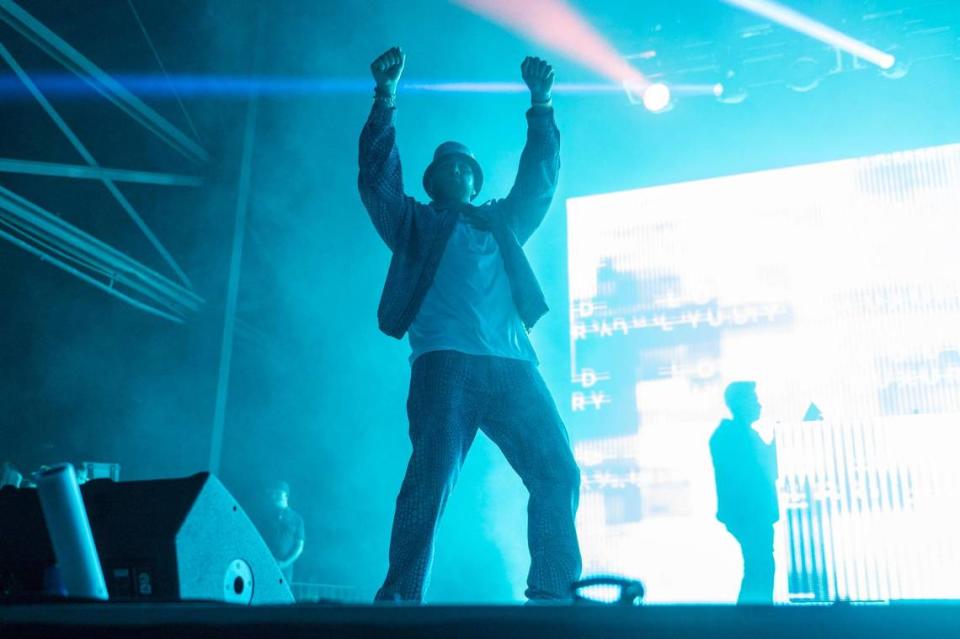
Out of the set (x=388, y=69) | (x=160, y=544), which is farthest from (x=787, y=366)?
(x=160, y=544)

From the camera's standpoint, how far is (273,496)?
5.98m

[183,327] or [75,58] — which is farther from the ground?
[75,58]

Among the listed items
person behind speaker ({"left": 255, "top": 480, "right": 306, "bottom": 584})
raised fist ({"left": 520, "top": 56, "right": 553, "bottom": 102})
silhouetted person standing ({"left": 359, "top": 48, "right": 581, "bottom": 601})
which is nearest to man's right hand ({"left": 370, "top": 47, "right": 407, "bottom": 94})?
silhouetted person standing ({"left": 359, "top": 48, "right": 581, "bottom": 601})

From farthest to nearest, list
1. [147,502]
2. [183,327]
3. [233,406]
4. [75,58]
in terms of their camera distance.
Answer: [233,406], [183,327], [75,58], [147,502]

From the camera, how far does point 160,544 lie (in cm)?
156

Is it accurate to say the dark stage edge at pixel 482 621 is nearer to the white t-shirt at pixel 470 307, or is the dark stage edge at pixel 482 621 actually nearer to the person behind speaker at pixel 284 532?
the white t-shirt at pixel 470 307

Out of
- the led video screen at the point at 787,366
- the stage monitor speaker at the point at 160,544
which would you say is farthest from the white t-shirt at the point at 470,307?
the led video screen at the point at 787,366

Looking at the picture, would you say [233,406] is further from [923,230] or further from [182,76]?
[923,230]

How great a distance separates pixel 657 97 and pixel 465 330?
181 inches

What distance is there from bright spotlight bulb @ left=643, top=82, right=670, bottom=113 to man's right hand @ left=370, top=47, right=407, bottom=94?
429cm

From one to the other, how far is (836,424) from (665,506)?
1076 mm

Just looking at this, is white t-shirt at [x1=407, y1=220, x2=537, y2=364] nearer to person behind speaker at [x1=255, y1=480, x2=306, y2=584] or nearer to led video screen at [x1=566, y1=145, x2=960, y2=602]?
led video screen at [x1=566, y1=145, x2=960, y2=602]

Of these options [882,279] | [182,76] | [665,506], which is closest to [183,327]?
[182,76]

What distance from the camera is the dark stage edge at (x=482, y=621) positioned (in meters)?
0.81
